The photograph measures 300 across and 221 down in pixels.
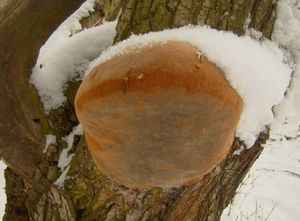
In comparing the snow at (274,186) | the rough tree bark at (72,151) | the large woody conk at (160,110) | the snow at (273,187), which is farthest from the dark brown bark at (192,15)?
the snow at (273,187)

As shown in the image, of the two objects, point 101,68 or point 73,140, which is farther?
point 73,140

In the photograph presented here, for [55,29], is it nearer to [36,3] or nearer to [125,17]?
[36,3]

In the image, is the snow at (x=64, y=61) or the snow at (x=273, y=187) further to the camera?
the snow at (x=273, y=187)

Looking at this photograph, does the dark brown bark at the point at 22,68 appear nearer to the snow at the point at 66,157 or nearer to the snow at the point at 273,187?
the snow at the point at 66,157

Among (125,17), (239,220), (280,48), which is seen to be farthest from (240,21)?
(239,220)

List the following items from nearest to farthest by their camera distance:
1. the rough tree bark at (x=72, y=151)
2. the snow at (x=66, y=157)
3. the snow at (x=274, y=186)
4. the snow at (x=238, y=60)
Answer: the snow at (x=238, y=60), the rough tree bark at (x=72, y=151), the snow at (x=66, y=157), the snow at (x=274, y=186)

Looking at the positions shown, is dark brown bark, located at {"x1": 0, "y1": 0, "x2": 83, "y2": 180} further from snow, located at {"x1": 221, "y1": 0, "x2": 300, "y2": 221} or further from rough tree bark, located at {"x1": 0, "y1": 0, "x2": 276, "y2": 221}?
snow, located at {"x1": 221, "y1": 0, "x2": 300, "y2": 221}

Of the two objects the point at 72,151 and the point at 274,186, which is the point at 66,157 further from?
the point at 274,186
